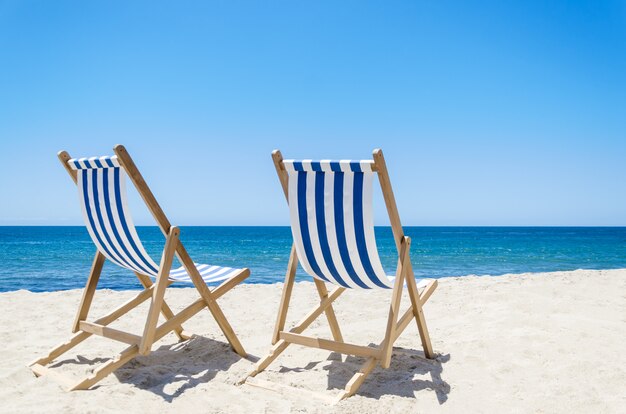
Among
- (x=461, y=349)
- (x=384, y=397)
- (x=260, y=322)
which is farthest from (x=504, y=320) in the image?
(x=260, y=322)

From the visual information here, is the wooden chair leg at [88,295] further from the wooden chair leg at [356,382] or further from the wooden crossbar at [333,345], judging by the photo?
the wooden chair leg at [356,382]

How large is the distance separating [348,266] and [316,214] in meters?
0.33

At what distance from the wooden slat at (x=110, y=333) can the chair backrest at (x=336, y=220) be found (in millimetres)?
1092

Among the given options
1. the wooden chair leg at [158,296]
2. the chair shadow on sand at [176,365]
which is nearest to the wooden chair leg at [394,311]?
the chair shadow on sand at [176,365]

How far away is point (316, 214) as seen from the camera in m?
2.82

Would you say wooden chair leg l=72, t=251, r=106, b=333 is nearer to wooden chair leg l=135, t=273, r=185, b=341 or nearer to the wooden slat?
the wooden slat

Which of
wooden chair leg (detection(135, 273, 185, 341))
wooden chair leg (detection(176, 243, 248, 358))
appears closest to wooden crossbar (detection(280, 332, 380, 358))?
wooden chair leg (detection(176, 243, 248, 358))

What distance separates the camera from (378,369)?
3154mm

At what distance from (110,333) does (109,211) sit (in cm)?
74

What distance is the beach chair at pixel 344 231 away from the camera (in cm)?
268

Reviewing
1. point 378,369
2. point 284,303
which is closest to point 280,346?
point 284,303

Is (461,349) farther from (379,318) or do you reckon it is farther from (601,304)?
(601,304)

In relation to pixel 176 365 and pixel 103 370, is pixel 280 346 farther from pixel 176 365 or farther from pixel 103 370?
pixel 103 370

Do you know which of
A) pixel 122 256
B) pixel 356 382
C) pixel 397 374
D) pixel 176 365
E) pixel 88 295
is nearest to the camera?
pixel 356 382
